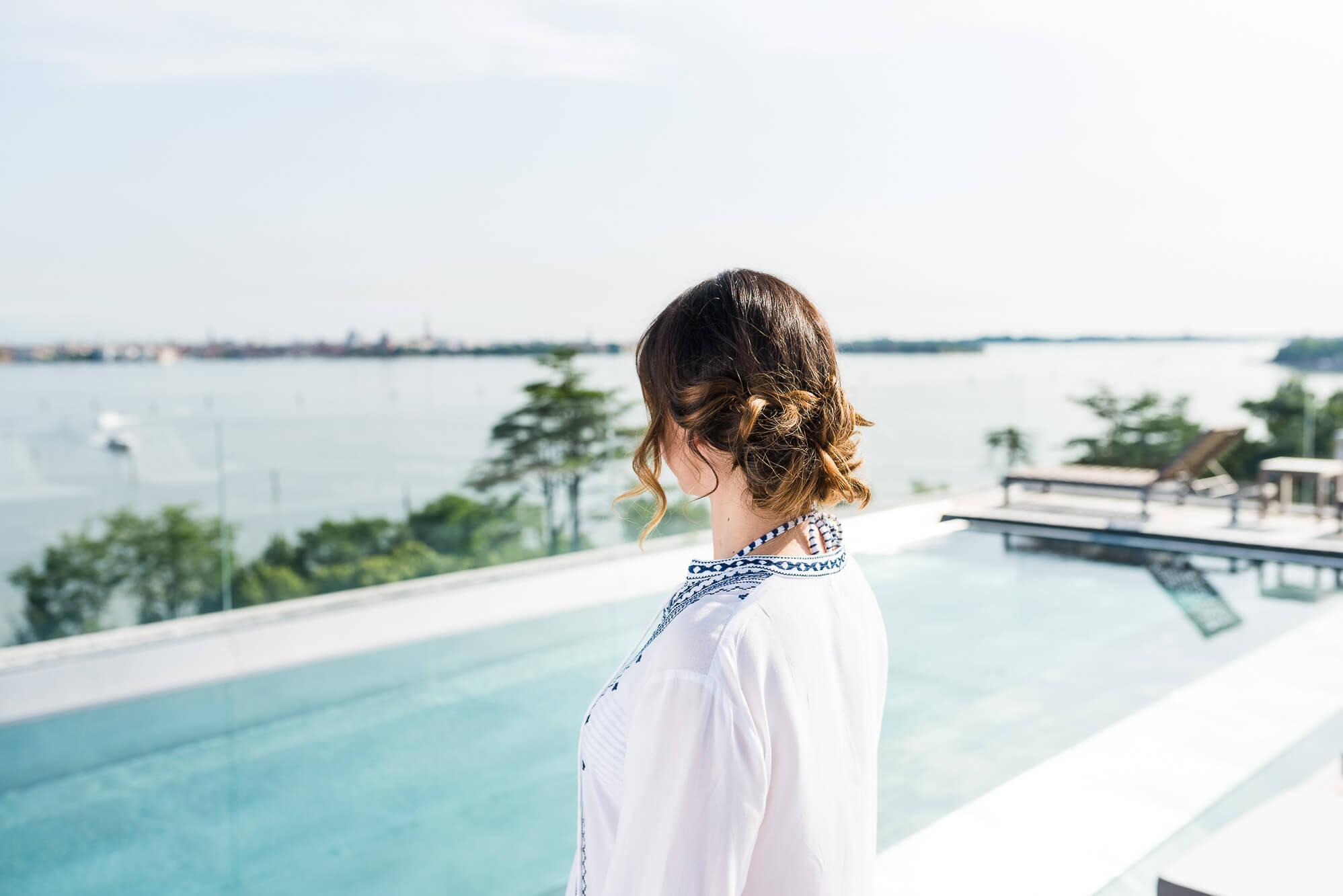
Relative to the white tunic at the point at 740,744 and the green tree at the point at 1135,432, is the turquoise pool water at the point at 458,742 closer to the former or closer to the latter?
the white tunic at the point at 740,744

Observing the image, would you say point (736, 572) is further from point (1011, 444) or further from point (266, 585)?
point (1011, 444)

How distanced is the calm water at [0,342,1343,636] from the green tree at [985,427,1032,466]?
93 mm

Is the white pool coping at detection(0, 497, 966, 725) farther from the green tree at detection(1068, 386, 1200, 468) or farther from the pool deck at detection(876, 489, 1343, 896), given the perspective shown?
the green tree at detection(1068, 386, 1200, 468)

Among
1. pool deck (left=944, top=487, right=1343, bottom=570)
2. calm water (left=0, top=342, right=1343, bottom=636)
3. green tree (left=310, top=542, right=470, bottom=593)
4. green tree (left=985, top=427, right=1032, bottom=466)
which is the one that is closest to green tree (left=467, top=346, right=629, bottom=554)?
calm water (left=0, top=342, right=1343, bottom=636)

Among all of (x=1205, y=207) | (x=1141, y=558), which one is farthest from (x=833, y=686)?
(x=1205, y=207)

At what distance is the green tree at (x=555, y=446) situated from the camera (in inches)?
279

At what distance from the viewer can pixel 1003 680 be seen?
507cm

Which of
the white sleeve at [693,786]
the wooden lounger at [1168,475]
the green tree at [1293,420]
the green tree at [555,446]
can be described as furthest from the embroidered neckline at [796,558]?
the green tree at [1293,420]

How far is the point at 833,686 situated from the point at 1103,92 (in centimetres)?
1205

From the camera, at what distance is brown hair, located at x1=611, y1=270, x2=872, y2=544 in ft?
2.77

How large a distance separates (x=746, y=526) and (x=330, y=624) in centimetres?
572

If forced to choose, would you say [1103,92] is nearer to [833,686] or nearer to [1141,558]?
[1141,558]

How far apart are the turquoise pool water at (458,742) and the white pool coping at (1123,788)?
156 millimetres

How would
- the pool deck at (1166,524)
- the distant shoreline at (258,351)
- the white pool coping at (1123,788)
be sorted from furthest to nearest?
1. the distant shoreline at (258,351)
2. the pool deck at (1166,524)
3. the white pool coping at (1123,788)
